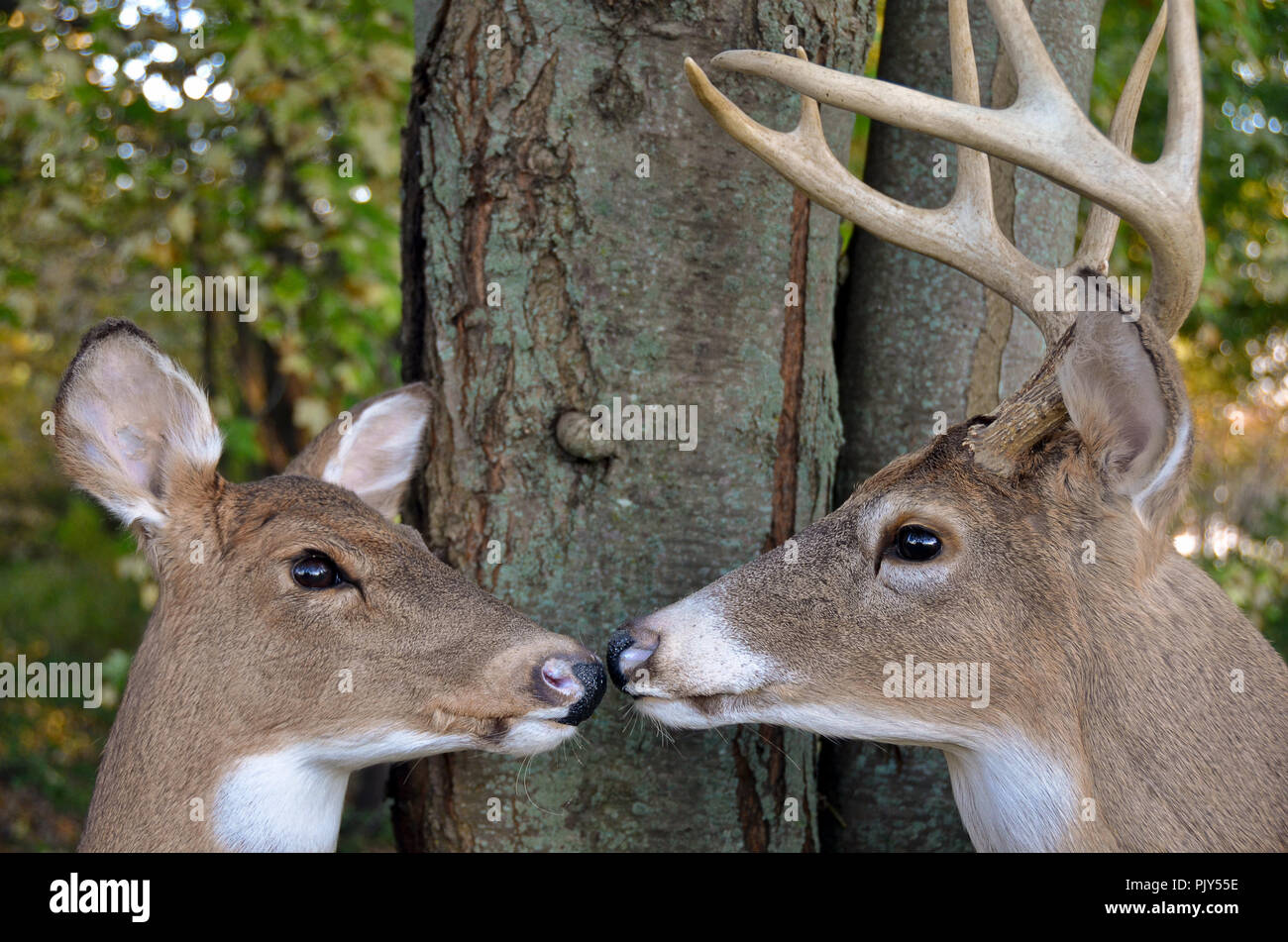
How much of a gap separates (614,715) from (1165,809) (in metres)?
1.44

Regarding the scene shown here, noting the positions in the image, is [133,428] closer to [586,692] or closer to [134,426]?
[134,426]

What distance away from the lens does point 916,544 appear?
9.58ft

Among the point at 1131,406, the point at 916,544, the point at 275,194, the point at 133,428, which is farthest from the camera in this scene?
the point at 275,194

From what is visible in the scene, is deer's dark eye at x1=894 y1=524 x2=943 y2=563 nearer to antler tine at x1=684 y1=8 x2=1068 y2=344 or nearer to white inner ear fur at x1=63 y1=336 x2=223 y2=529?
antler tine at x1=684 y1=8 x2=1068 y2=344

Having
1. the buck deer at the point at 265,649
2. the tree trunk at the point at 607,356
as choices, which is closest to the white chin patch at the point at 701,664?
the buck deer at the point at 265,649

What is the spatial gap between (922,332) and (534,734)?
1.89m

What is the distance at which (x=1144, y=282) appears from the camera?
331 inches

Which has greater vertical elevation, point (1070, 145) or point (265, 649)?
point (1070, 145)

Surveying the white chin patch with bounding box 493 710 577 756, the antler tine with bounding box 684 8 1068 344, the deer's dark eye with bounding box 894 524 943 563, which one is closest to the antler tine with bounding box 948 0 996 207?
the antler tine with bounding box 684 8 1068 344

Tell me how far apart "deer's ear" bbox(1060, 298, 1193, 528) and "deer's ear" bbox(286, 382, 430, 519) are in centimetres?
186

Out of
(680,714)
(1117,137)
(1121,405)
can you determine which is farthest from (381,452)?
(1117,137)

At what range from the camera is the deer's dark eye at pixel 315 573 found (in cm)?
309

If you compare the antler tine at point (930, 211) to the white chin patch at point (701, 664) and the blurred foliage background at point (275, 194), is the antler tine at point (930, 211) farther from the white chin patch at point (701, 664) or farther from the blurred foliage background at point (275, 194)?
the blurred foliage background at point (275, 194)

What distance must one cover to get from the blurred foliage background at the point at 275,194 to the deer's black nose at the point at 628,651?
2.77m
